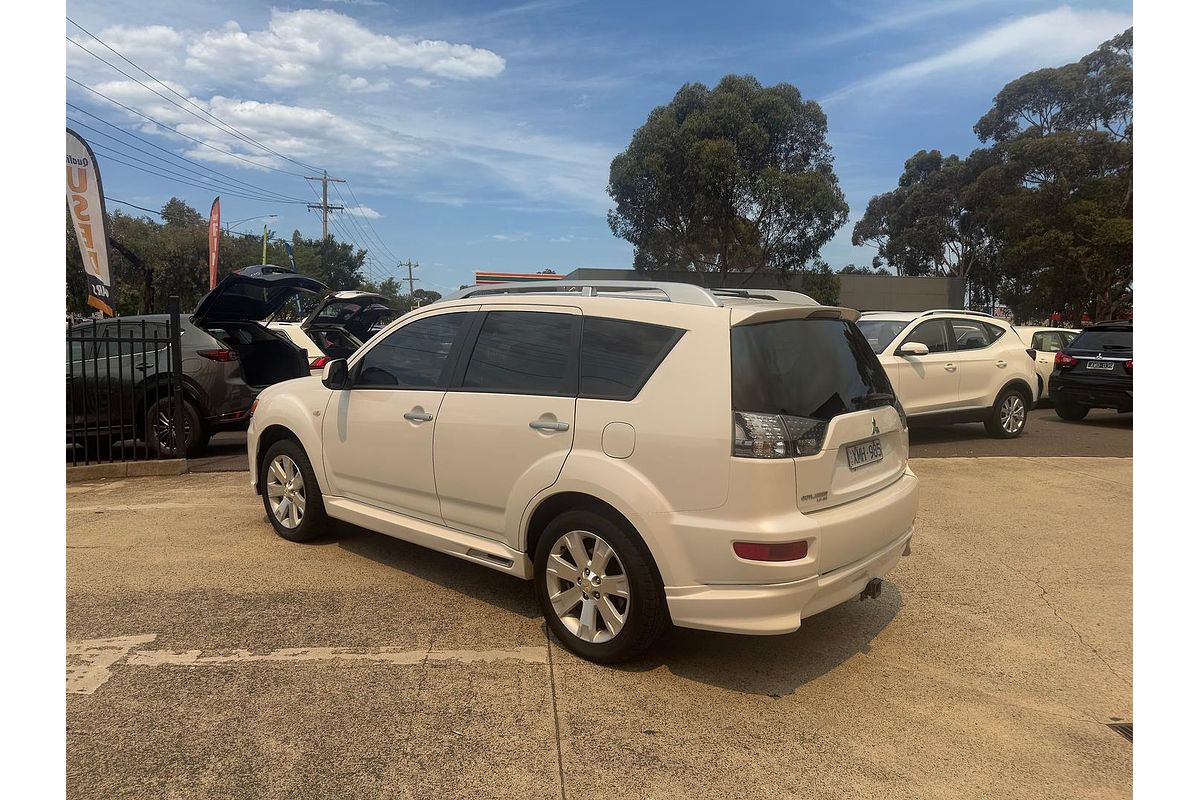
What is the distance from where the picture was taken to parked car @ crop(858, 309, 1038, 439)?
32.6ft

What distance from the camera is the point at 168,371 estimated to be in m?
8.43

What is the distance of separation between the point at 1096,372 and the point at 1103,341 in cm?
54

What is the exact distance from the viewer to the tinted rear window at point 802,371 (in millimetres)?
3389

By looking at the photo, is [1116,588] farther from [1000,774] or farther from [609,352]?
[609,352]

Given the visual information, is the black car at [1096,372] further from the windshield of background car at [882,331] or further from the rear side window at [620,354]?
the rear side window at [620,354]

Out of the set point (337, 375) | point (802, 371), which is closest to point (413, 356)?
point (337, 375)

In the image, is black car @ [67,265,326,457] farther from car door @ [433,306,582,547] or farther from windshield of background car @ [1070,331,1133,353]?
windshield of background car @ [1070,331,1133,353]

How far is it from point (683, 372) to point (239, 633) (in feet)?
8.75

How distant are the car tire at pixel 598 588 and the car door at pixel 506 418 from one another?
0.90 ft

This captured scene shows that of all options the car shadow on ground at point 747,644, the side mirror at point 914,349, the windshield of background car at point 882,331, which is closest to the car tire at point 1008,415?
the windshield of background car at point 882,331

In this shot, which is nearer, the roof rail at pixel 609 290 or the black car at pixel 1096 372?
the roof rail at pixel 609 290

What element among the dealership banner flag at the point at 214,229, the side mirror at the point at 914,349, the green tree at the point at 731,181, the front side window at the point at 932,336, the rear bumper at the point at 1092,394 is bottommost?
the rear bumper at the point at 1092,394

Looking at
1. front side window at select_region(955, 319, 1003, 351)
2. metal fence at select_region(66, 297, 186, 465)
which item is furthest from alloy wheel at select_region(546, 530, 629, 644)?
front side window at select_region(955, 319, 1003, 351)

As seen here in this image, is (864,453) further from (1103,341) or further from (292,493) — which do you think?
(1103,341)
